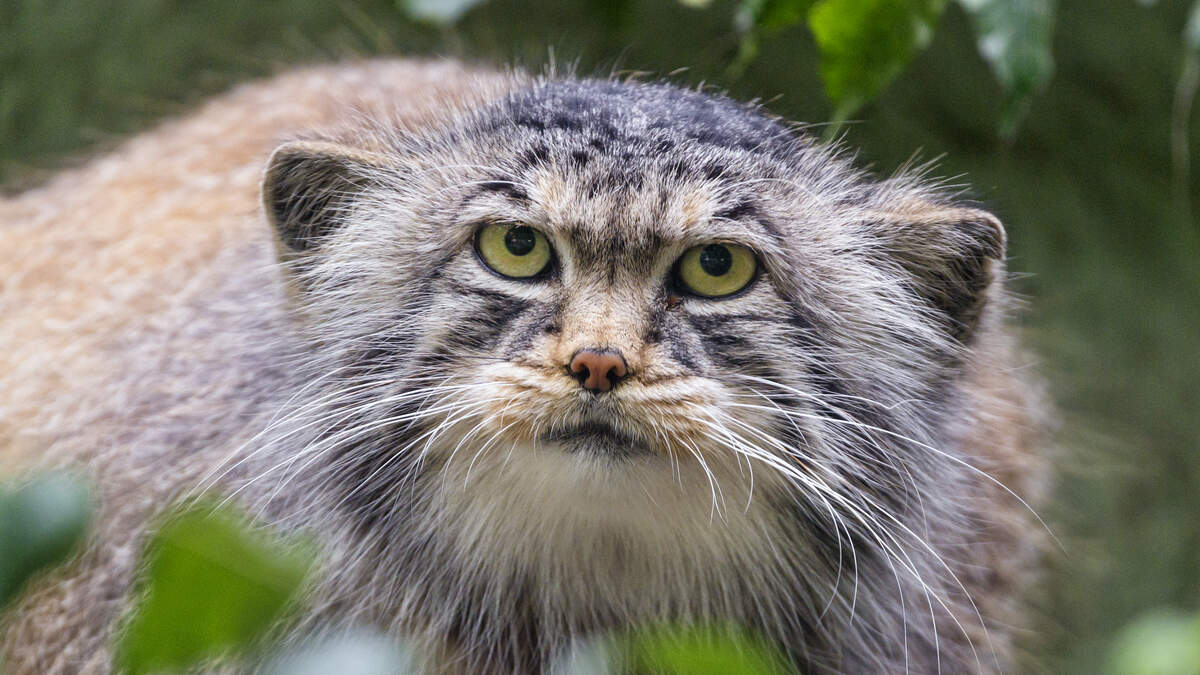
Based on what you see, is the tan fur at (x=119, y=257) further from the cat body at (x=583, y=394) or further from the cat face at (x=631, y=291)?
the cat face at (x=631, y=291)

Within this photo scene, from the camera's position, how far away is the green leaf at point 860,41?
2949 millimetres

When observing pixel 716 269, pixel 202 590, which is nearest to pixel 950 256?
pixel 716 269

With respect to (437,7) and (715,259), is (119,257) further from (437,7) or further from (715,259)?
(715,259)

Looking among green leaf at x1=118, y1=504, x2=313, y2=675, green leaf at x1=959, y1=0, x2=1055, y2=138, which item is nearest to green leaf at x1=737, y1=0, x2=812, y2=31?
green leaf at x1=959, y1=0, x2=1055, y2=138

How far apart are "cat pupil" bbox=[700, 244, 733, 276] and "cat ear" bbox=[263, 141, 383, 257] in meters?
0.83

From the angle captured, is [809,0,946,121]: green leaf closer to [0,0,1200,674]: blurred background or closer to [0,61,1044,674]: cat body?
[0,61,1044,674]: cat body

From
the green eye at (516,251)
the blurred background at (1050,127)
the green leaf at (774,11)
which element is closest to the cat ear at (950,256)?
the green leaf at (774,11)

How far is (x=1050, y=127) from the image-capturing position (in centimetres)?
594

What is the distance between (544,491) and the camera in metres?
2.56

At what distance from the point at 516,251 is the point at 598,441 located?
0.43 meters

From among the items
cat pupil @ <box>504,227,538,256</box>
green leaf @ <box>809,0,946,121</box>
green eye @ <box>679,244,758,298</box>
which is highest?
green leaf @ <box>809,0,946,121</box>

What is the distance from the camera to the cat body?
250cm

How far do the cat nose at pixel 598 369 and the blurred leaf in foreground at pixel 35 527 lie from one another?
1.35m

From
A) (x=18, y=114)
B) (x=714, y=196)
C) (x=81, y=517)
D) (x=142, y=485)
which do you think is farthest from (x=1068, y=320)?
(x=81, y=517)
